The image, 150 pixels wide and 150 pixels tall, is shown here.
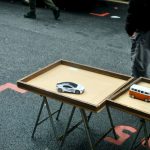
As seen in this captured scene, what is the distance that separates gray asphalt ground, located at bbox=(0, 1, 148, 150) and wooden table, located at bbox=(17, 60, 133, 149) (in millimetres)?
298

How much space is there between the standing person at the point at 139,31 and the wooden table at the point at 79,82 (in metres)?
0.67

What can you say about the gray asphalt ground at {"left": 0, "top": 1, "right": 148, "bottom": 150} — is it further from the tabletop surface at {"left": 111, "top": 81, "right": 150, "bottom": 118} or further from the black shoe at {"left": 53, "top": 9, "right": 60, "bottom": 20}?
the tabletop surface at {"left": 111, "top": 81, "right": 150, "bottom": 118}


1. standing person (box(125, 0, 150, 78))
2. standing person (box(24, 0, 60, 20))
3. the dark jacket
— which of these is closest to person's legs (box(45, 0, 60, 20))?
standing person (box(24, 0, 60, 20))

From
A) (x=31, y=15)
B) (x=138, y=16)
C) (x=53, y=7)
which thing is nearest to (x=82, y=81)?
(x=138, y=16)

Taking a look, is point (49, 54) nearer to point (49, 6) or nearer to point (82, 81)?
point (49, 6)

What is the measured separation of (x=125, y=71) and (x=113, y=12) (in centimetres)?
336

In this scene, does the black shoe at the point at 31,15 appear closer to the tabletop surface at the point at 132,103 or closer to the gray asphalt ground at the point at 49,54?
the gray asphalt ground at the point at 49,54

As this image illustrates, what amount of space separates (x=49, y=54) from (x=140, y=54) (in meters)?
2.03

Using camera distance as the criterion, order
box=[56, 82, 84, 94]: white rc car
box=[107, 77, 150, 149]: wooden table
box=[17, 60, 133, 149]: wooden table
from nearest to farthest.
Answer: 1. box=[107, 77, 150, 149]: wooden table
2. box=[17, 60, 133, 149]: wooden table
3. box=[56, 82, 84, 94]: white rc car

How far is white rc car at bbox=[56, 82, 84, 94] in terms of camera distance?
2.71m

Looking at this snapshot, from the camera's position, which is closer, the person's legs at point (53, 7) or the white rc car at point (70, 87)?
the white rc car at point (70, 87)

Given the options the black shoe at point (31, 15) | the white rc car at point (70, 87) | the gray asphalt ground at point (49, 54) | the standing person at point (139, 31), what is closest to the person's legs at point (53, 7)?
the gray asphalt ground at point (49, 54)

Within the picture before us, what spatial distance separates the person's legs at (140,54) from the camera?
3600 millimetres

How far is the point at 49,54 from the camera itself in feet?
17.8
